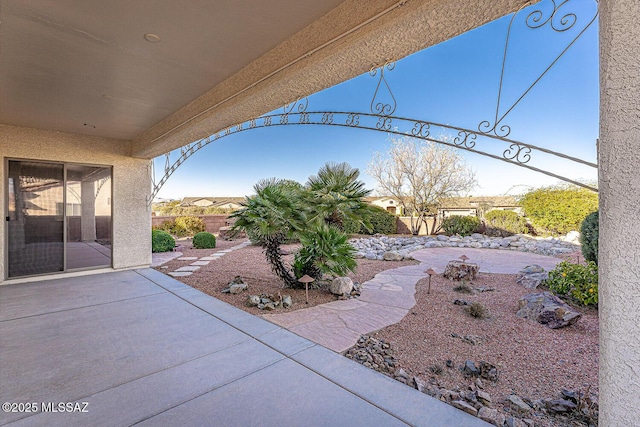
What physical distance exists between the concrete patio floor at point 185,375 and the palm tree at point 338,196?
1974 mm

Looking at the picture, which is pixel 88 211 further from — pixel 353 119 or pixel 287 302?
pixel 353 119

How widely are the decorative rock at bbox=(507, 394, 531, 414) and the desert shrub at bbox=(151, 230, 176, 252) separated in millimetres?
9552

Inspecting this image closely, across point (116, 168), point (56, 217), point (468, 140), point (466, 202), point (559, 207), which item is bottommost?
point (56, 217)

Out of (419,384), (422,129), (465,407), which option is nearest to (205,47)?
(422,129)

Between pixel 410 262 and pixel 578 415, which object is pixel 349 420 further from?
pixel 410 262

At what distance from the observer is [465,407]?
198 cm

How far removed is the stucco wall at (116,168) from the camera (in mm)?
5238

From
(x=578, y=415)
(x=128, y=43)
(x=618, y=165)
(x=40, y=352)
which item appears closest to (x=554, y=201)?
(x=578, y=415)

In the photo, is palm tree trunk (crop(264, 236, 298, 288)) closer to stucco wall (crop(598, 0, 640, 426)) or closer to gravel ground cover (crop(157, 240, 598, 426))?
gravel ground cover (crop(157, 240, 598, 426))

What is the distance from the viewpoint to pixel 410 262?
24.7 feet

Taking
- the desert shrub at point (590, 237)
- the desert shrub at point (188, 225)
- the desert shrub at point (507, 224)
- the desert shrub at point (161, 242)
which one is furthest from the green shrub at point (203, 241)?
the desert shrub at point (507, 224)

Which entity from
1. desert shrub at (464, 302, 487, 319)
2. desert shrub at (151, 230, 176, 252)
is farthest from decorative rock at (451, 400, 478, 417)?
desert shrub at (151, 230, 176, 252)

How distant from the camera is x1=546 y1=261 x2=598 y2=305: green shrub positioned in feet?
12.9

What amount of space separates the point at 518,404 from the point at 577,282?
3239mm
